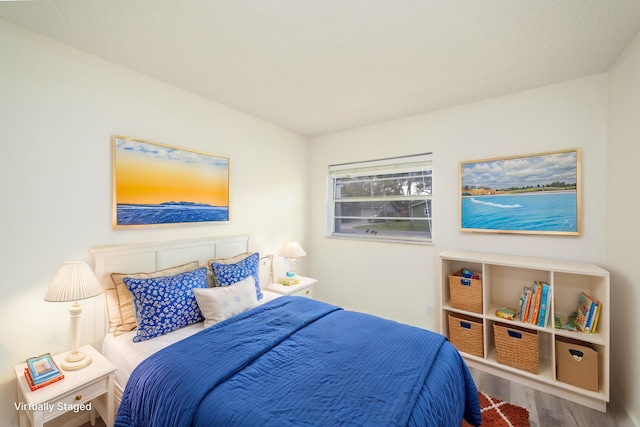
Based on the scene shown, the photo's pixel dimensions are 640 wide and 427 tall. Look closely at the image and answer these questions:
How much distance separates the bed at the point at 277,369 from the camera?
1188 mm

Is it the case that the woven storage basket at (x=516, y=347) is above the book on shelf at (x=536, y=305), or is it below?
below

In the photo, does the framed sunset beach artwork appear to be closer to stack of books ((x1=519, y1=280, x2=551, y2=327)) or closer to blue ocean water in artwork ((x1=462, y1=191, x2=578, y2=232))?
blue ocean water in artwork ((x1=462, y1=191, x2=578, y2=232))

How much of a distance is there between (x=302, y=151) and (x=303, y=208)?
81 cm

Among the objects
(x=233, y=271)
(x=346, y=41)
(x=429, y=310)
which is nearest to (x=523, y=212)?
(x=429, y=310)

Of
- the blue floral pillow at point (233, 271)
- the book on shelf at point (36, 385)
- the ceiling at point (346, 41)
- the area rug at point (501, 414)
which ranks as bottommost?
the area rug at point (501, 414)

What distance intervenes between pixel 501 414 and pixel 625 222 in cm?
158

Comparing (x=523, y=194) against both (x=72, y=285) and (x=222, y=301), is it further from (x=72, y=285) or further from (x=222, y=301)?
(x=72, y=285)

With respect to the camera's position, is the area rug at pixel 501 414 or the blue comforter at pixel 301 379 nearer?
the blue comforter at pixel 301 379

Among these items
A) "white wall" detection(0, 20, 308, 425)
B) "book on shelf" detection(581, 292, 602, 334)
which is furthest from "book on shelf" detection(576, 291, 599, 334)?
"white wall" detection(0, 20, 308, 425)

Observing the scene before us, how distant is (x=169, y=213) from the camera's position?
2.35 metres

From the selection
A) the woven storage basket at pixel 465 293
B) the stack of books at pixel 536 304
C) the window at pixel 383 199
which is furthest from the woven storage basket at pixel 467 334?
the window at pixel 383 199

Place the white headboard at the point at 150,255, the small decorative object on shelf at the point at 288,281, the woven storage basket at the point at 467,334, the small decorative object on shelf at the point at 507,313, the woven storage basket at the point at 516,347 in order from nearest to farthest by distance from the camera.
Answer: the white headboard at the point at 150,255, the woven storage basket at the point at 516,347, the small decorative object on shelf at the point at 507,313, the woven storage basket at the point at 467,334, the small decorative object on shelf at the point at 288,281

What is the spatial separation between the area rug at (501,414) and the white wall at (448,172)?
981 millimetres

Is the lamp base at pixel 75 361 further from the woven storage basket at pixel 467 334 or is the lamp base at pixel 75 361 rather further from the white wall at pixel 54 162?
the woven storage basket at pixel 467 334
